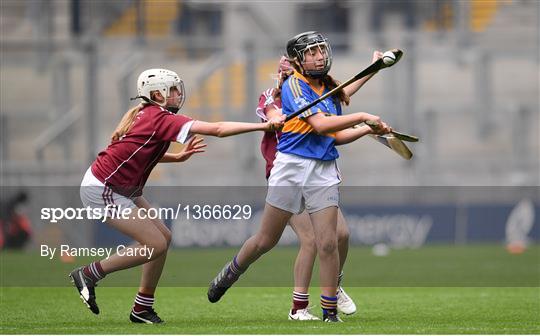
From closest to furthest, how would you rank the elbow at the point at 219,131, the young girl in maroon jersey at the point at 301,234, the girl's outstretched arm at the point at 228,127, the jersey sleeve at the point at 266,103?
1. the girl's outstretched arm at the point at 228,127
2. the elbow at the point at 219,131
3. the young girl in maroon jersey at the point at 301,234
4. the jersey sleeve at the point at 266,103

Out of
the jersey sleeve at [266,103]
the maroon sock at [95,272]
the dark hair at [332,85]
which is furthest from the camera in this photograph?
the jersey sleeve at [266,103]

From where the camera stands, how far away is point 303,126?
9094 mm

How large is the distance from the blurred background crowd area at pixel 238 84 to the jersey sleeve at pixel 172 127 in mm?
12941

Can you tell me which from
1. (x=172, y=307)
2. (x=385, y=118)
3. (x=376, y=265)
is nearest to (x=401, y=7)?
(x=385, y=118)

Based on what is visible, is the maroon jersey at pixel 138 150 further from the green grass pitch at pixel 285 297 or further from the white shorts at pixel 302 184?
the green grass pitch at pixel 285 297

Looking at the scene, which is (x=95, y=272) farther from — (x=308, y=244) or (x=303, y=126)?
(x=303, y=126)

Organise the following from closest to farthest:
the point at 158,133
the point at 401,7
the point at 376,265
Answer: the point at 158,133, the point at 376,265, the point at 401,7

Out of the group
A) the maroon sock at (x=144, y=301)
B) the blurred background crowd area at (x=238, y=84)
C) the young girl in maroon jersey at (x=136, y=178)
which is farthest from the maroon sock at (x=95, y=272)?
the blurred background crowd area at (x=238, y=84)

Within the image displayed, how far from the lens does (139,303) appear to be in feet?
30.1

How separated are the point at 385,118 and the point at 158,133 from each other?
1472 centimetres

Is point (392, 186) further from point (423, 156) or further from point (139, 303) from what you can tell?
point (139, 303)

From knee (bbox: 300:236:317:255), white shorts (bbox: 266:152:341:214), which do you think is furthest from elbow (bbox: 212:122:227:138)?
knee (bbox: 300:236:317:255)

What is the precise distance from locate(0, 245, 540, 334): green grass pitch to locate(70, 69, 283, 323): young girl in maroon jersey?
1.23 ft

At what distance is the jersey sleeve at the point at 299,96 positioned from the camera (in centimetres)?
892
